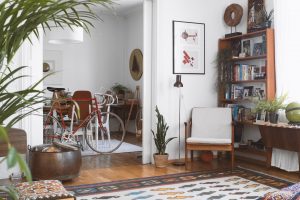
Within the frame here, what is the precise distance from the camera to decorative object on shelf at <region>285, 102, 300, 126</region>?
4371 millimetres

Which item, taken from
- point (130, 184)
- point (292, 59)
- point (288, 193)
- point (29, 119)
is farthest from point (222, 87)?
point (288, 193)

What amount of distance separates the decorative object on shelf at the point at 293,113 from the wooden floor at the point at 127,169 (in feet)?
2.27

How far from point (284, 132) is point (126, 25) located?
5647 millimetres

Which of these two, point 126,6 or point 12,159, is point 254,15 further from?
point 12,159

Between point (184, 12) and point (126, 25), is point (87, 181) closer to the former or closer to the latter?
point (184, 12)

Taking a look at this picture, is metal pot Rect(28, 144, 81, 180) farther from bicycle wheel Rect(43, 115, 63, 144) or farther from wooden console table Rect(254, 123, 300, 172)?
wooden console table Rect(254, 123, 300, 172)

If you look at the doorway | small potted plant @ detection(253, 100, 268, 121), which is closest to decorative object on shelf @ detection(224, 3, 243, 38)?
small potted plant @ detection(253, 100, 268, 121)

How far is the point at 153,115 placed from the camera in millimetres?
5250

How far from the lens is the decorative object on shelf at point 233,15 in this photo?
18.1 feet

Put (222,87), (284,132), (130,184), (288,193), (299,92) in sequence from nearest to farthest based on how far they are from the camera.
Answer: (288,193) < (130,184) < (284,132) < (299,92) < (222,87)

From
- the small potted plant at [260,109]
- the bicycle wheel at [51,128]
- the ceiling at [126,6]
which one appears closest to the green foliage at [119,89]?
the ceiling at [126,6]

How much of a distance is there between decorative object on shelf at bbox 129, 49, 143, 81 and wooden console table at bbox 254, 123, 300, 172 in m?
3.99

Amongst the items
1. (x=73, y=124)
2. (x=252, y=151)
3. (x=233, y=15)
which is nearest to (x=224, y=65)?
(x=233, y=15)

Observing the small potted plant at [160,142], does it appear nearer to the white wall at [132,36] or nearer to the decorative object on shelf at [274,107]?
the decorative object on shelf at [274,107]
